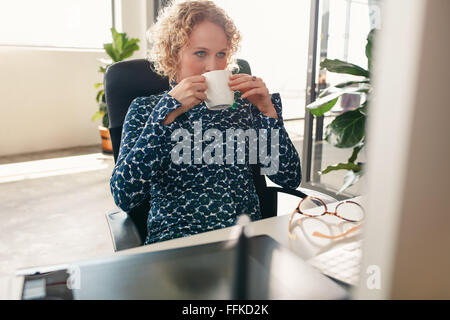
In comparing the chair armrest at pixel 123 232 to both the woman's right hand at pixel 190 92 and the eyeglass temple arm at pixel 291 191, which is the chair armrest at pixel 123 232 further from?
the eyeglass temple arm at pixel 291 191

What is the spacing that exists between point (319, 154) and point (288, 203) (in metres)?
0.55

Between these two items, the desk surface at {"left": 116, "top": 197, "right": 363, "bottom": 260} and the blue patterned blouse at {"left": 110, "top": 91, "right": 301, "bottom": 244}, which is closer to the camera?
the desk surface at {"left": 116, "top": 197, "right": 363, "bottom": 260}

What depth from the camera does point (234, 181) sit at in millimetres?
1074

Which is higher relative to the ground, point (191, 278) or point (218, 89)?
point (218, 89)

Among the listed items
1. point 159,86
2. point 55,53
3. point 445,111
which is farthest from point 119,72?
point 55,53

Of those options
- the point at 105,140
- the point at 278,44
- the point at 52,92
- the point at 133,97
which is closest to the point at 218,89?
the point at 133,97

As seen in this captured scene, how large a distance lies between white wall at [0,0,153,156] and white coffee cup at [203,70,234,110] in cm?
369

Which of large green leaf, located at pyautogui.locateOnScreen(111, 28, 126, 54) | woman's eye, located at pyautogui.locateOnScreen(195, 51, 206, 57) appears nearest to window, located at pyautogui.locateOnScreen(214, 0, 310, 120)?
large green leaf, located at pyautogui.locateOnScreen(111, 28, 126, 54)

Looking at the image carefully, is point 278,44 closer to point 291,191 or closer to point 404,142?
point 291,191

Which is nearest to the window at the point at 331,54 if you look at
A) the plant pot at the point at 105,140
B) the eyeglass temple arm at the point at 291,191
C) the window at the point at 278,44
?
the eyeglass temple arm at the point at 291,191

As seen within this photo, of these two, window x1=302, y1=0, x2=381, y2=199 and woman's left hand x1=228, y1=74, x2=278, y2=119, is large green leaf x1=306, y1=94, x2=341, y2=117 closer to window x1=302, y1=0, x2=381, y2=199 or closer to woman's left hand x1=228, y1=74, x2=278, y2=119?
woman's left hand x1=228, y1=74, x2=278, y2=119

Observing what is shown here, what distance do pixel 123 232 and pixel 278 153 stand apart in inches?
19.8

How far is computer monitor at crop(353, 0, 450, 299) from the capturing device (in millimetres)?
215

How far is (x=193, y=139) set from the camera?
108 cm
